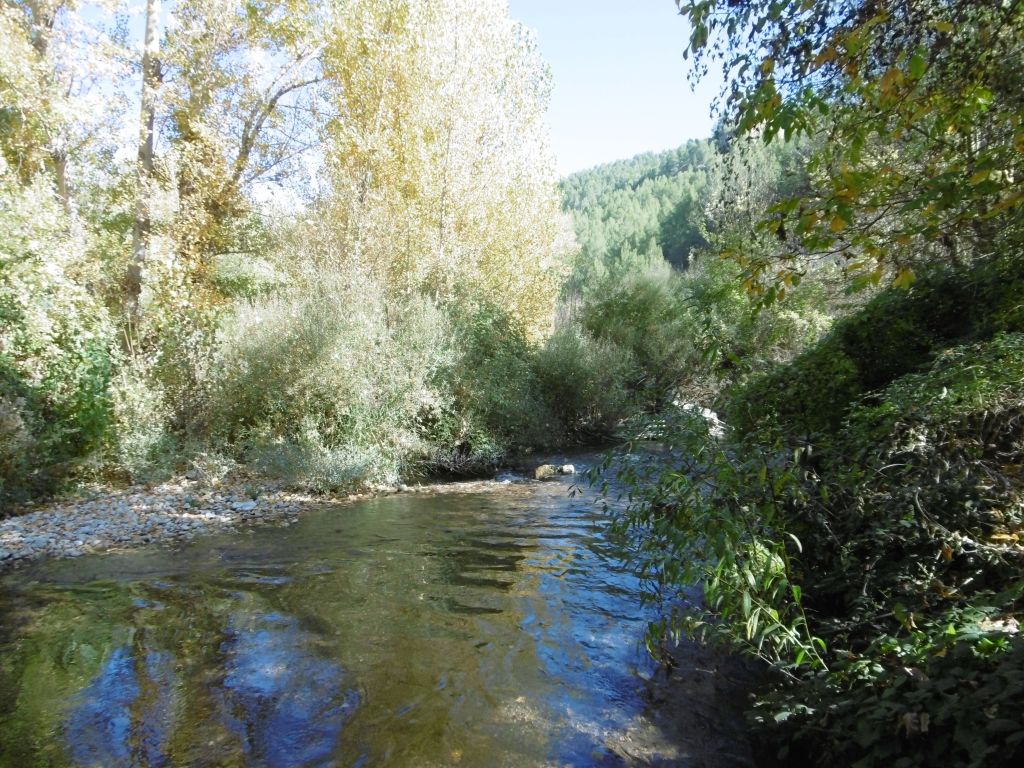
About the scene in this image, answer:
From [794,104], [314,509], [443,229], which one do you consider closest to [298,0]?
[443,229]

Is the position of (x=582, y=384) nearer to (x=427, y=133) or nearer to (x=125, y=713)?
(x=427, y=133)

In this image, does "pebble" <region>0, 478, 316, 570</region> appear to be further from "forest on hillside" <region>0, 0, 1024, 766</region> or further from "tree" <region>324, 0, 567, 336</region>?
"tree" <region>324, 0, 567, 336</region>

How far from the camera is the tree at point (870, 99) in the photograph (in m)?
2.93

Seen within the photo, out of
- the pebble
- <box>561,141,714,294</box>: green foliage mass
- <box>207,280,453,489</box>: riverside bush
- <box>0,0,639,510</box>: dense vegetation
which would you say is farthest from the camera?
<box>561,141,714,294</box>: green foliage mass

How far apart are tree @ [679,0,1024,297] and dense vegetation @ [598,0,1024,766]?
0.02 meters

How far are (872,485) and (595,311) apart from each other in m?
19.4

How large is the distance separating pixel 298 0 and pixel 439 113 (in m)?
4.44

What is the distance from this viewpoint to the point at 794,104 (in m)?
2.80

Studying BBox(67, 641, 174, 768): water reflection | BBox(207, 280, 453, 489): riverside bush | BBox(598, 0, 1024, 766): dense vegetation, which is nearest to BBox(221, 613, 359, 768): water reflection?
BBox(67, 641, 174, 768): water reflection

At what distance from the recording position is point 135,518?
865cm

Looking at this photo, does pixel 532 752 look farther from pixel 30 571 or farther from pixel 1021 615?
pixel 30 571

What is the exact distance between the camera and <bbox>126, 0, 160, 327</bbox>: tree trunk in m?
13.6

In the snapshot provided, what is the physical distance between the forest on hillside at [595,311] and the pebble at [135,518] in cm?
64

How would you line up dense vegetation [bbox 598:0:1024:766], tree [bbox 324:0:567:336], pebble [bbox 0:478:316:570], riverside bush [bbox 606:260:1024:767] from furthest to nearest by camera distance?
tree [bbox 324:0:567:336] < pebble [bbox 0:478:316:570] < dense vegetation [bbox 598:0:1024:766] < riverside bush [bbox 606:260:1024:767]
